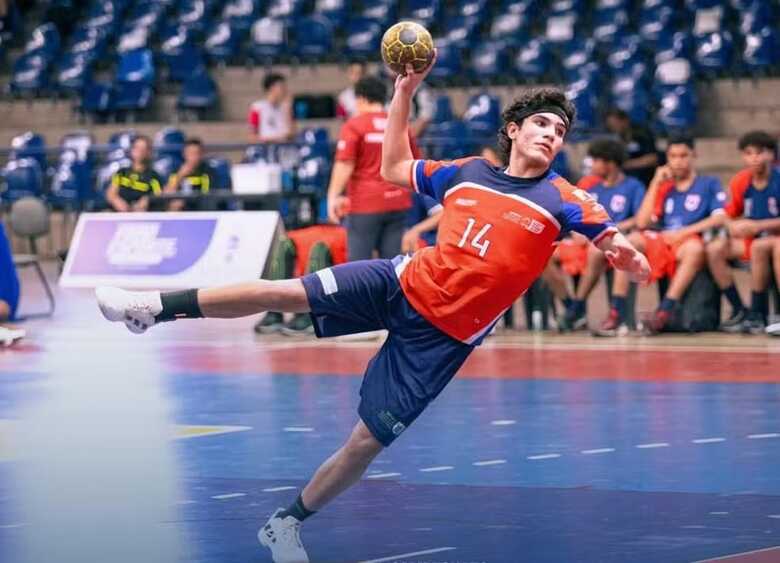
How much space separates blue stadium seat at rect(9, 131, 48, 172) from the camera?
2341 cm

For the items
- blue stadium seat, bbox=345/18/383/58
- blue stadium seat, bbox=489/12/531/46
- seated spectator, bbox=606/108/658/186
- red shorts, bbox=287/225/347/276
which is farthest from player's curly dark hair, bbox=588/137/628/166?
blue stadium seat, bbox=345/18/383/58

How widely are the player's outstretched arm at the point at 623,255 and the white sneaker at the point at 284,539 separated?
152 cm

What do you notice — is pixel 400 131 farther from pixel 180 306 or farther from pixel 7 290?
pixel 7 290

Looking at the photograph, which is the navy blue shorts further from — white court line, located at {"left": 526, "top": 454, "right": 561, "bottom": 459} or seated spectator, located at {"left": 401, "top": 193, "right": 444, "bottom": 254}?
→ seated spectator, located at {"left": 401, "top": 193, "right": 444, "bottom": 254}

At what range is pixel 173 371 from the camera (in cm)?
1248

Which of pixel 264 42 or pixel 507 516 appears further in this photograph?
pixel 264 42

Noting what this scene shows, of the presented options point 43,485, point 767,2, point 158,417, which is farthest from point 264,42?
point 43,485

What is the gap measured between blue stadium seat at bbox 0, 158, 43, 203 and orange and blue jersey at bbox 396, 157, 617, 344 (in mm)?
16975

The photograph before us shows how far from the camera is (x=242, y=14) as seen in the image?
26.4 metres

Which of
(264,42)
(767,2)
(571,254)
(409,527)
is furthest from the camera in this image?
(264,42)

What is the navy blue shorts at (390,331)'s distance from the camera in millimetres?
6441

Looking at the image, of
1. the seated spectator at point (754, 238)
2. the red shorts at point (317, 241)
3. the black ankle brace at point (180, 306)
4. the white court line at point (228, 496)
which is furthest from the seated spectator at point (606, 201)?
the black ankle brace at point (180, 306)

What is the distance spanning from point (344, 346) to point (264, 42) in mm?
12496

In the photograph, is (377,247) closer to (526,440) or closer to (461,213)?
(526,440)
